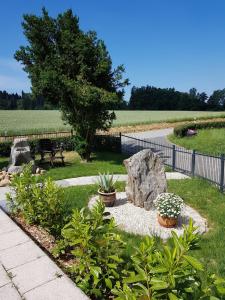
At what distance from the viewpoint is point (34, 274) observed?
4184 mm

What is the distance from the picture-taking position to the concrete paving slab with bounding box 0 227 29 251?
515 centimetres

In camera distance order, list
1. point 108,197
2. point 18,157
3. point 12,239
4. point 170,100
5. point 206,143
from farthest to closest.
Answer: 1. point 170,100
2. point 206,143
3. point 18,157
4. point 108,197
5. point 12,239

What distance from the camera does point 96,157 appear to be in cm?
1738

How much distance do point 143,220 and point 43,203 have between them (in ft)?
10.4

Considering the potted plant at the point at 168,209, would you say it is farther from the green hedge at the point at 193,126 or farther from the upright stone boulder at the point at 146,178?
the green hedge at the point at 193,126

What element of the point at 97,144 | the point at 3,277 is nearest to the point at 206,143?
the point at 97,144

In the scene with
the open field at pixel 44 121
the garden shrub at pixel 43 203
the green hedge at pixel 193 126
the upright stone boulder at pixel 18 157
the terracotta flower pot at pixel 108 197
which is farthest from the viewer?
the open field at pixel 44 121

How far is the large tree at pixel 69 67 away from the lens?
46.1 ft

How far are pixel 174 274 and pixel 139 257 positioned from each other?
450 mm

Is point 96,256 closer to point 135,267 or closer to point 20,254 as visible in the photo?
point 135,267

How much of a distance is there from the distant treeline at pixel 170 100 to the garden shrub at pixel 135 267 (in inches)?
3522

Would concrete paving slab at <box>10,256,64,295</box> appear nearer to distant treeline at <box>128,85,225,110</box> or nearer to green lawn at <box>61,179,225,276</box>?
green lawn at <box>61,179,225,276</box>

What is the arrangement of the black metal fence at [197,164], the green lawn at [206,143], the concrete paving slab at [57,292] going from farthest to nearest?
the green lawn at [206,143], the black metal fence at [197,164], the concrete paving slab at [57,292]

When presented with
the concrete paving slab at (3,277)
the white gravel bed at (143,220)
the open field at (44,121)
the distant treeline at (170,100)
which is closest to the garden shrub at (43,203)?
the concrete paving slab at (3,277)
